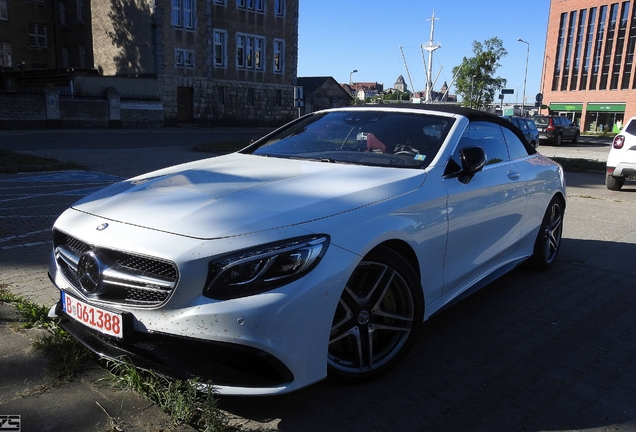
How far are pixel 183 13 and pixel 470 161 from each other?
3651cm

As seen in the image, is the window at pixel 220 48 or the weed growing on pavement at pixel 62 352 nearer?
the weed growing on pavement at pixel 62 352

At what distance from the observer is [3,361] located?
3.04 metres

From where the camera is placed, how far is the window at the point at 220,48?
3875 cm

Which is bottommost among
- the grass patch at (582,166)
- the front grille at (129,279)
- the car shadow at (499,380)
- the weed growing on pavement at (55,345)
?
the car shadow at (499,380)

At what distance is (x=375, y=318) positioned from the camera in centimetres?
298

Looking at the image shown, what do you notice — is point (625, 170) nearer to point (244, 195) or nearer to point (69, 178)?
point (244, 195)

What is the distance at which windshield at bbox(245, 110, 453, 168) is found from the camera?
3.74 meters

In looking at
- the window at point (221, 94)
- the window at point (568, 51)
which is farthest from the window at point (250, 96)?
the window at point (568, 51)

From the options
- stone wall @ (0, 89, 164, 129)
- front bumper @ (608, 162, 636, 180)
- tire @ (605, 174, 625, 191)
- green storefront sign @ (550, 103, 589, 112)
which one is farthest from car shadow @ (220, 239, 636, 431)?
green storefront sign @ (550, 103, 589, 112)

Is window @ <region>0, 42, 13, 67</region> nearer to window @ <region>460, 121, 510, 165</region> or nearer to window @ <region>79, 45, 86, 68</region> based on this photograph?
window @ <region>79, 45, 86, 68</region>

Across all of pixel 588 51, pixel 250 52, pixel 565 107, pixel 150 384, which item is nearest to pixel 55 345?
pixel 150 384

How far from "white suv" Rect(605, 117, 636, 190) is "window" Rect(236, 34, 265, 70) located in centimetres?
3298

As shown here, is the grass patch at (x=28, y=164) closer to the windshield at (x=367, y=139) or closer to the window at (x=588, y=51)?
the windshield at (x=367, y=139)

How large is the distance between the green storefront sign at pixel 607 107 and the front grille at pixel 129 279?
62.3 meters
